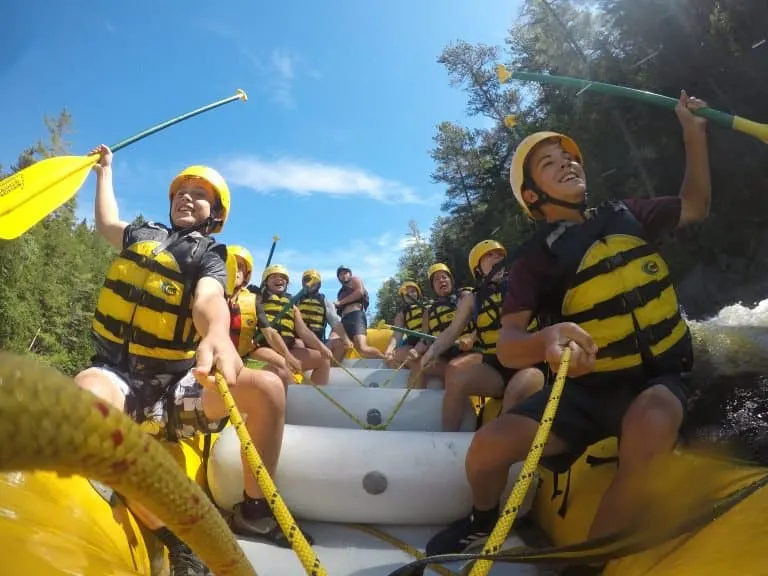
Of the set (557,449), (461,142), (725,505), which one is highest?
(461,142)

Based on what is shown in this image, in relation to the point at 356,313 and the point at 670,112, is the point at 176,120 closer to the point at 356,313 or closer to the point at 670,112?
the point at 356,313

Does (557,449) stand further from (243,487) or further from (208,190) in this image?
(208,190)

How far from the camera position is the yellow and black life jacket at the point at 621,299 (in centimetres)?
201

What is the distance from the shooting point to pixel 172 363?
8.40 ft

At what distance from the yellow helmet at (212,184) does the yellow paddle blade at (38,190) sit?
1.93 feet

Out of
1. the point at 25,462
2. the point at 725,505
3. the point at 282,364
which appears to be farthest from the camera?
the point at 282,364

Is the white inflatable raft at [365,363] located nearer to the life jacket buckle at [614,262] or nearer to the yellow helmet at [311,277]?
the yellow helmet at [311,277]

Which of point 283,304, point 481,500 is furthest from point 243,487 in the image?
point 283,304

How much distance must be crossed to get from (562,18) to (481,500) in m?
21.3

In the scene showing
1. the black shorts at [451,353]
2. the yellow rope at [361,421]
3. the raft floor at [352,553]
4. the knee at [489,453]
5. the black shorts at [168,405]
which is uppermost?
the black shorts at [451,353]

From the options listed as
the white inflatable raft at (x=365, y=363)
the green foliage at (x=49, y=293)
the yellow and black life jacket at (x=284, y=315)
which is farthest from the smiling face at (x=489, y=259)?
the green foliage at (x=49, y=293)

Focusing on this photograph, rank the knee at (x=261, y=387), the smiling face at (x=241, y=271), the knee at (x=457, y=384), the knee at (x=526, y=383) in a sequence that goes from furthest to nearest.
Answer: the smiling face at (x=241, y=271)
the knee at (x=457, y=384)
the knee at (x=526, y=383)
the knee at (x=261, y=387)

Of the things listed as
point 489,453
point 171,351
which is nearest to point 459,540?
point 489,453

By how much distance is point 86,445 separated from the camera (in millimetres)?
564
